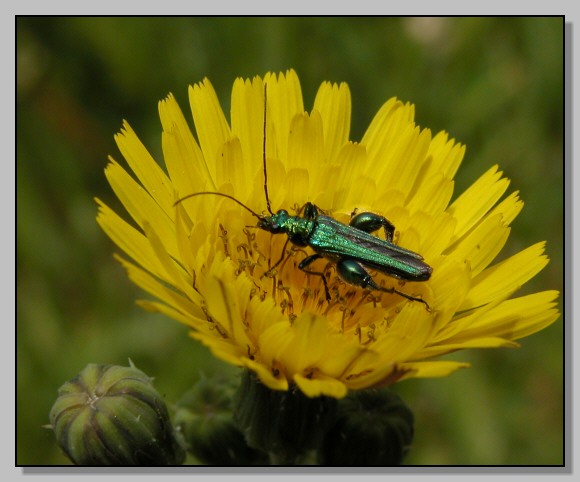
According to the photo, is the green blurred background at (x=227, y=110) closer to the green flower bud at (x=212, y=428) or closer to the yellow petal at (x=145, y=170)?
the green flower bud at (x=212, y=428)

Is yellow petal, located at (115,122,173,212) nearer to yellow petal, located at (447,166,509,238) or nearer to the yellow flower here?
the yellow flower

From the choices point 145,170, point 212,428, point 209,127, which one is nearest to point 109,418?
point 212,428

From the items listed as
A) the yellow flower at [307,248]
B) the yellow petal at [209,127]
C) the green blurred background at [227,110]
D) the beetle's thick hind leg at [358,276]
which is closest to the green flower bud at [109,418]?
the yellow flower at [307,248]

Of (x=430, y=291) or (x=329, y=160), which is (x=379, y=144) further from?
(x=430, y=291)

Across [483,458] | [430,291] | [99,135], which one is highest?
[99,135]

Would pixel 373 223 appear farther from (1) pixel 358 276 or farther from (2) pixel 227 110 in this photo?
(2) pixel 227 110

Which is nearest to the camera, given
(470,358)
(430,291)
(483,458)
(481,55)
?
(430,291)

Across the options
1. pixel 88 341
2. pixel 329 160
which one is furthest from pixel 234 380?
pixel 88 341
